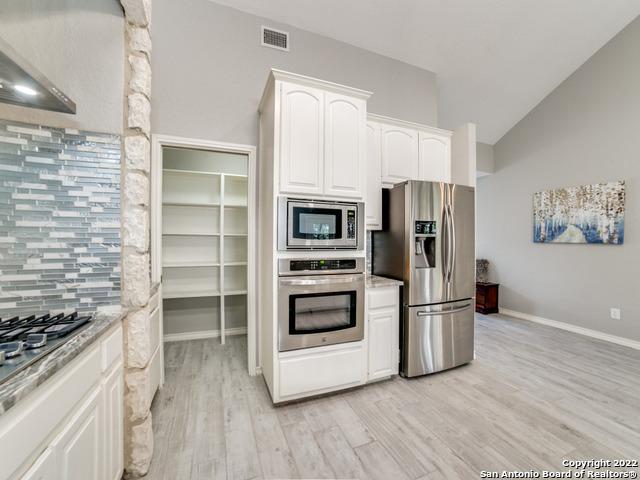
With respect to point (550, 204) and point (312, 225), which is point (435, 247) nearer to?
point (312, 225)

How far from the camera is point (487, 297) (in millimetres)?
4699

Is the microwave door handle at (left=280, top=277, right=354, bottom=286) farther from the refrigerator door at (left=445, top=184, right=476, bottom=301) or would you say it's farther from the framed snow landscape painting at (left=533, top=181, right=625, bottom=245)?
the framed snow landscape painting at (left=533, top=181, right=625, bottom=245)

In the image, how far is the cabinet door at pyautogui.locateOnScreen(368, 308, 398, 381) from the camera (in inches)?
93.7

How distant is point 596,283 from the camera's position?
362cm

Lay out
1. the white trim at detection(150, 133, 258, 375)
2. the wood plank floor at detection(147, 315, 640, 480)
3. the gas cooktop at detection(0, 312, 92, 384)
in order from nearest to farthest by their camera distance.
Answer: the gas cooktop at detection(0, 312, 92, 384) → the wood plank floor at detection(147, 315, 640, 480) → the white trim at detection(150, 133, 258, 375)

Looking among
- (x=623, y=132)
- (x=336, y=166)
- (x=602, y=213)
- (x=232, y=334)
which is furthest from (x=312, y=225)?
(x=623, y=132)

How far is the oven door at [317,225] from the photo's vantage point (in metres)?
2.05

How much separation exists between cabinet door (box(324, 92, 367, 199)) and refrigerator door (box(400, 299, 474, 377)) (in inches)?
51.1

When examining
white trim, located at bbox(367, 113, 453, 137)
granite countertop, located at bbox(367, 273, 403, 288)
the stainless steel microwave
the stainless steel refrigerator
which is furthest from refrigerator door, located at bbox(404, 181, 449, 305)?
white trim, located at bbox(367, 113, 453, 137)

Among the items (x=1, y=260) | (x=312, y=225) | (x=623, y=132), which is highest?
(x=623, y=132)

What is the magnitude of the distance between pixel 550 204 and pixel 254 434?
16.6 ft

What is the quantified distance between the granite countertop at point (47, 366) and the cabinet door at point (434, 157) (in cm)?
305

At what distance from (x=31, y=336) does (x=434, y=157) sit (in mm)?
3479

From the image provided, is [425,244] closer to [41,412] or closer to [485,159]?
[41,412]
